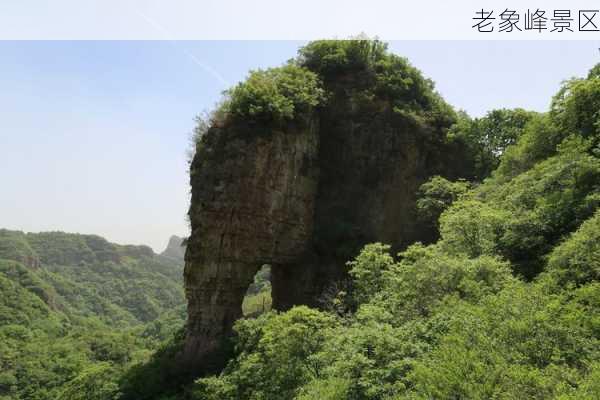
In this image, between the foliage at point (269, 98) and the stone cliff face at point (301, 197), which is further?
the foliage at point (269, 98)

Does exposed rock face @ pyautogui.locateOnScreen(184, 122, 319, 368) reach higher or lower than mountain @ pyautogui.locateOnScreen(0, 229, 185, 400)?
higher

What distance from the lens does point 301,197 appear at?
84.6ft

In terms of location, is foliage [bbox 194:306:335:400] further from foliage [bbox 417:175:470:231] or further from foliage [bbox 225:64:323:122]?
foliage [bbox 225:64:323:122]

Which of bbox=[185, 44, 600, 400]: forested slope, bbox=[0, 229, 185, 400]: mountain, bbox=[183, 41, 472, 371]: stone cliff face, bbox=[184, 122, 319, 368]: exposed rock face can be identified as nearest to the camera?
bbox=[185, 44, 600, 400]: forested slope

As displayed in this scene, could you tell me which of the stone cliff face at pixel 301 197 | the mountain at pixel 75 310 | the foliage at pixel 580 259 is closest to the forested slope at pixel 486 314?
the foliage at pixel 580 259

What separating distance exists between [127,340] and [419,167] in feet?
132

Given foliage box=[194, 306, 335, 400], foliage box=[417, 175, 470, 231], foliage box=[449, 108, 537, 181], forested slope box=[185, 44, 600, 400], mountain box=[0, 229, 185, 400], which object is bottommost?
mountain box=[0, 229, 185, 400]

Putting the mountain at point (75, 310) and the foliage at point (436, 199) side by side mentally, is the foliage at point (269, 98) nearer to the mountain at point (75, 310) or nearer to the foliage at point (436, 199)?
the foliage at point (436, 199)

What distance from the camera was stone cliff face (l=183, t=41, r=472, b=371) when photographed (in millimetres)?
23281

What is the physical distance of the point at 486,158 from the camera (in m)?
27.1

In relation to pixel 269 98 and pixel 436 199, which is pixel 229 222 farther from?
pixel 436 199

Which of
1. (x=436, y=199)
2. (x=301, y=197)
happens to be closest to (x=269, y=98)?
(x=301, y=197)

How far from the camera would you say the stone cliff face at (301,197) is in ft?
76.4

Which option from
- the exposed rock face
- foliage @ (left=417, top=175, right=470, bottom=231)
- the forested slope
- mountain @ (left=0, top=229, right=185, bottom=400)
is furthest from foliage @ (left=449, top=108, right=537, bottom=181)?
mountain @ (left=0, top=229, right=185, bottom=400)
